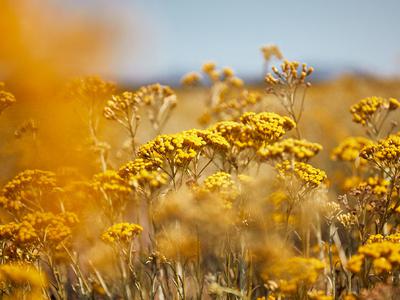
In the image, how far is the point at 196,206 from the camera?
14.1ft

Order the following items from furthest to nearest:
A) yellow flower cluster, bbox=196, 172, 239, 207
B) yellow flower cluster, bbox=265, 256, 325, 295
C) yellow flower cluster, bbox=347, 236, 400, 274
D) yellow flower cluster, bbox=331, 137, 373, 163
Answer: yellow flower cluster, bbox=331, 137, 373, 163 → yellow flower cluster, bbox=196, 172, 239, 207 → yellow flower cluster, bbox=265, 256, 325, 295 → yellow flower cluster, bbox=347, 236, 400, 274

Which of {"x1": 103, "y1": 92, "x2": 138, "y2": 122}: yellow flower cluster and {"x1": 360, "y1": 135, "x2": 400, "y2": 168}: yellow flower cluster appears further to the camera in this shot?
{"x1": 103, "y1": 92, "x2": 138, "y2": 122}: yellow flower cluster

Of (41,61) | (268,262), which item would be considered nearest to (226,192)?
(268,262)

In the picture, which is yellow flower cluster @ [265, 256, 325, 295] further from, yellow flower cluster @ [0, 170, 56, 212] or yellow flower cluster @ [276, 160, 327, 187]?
yellow flower cluster @ [0, 170, 56, 212]

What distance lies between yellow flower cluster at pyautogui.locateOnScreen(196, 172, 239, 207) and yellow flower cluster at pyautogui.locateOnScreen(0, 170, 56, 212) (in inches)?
79.4

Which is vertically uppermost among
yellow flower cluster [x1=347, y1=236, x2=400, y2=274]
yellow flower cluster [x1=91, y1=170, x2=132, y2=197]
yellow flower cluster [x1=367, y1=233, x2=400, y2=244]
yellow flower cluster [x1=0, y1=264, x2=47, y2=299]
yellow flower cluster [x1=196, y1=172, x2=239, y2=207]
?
yellow flower cluster [x1=196, y1=172, x2=239, y2=207]

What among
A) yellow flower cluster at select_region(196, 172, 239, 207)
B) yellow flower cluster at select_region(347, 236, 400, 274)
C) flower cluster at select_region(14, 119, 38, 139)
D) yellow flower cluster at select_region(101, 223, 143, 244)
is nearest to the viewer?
yellow flower cluster at select_region(347, 236, 400, 274)

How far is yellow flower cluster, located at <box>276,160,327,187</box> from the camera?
4.10 m

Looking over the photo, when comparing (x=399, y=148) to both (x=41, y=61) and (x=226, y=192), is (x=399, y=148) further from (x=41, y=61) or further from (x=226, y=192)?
(x=41, y=61)

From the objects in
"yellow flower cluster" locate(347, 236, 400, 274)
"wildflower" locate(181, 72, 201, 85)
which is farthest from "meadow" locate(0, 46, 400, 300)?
"wildflower" locate(181, 72, 201, 85)

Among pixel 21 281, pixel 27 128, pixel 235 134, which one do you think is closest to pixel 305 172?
pixel 235 134

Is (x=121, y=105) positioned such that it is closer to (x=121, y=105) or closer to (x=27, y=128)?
(x=121, y=105)

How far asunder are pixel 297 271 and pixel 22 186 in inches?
126

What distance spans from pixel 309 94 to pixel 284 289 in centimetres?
2219
